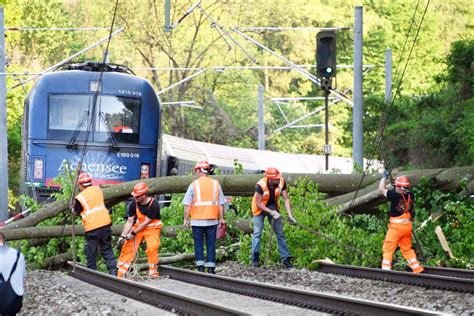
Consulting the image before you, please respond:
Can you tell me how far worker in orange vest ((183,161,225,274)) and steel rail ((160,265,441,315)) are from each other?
0.61 metres

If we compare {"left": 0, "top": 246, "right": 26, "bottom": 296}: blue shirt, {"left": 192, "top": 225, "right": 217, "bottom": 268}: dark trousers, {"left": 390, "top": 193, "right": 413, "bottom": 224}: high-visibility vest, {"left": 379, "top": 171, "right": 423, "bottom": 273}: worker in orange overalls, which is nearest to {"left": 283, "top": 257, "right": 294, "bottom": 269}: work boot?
{"left": 192, "top": 225, "right": 217, "bottom": 268}: dark trousers

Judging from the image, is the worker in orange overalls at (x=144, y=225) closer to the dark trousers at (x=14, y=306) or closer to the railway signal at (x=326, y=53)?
the dark trousers at (x=14, y=306)

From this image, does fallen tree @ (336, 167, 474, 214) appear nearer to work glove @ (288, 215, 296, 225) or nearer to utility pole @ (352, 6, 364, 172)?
work glove @ (288, 215, 296, 225)

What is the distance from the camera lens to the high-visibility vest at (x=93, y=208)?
1798cm

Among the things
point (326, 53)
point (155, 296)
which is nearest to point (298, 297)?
point (155, 296)

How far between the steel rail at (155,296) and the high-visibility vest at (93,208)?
71 cm

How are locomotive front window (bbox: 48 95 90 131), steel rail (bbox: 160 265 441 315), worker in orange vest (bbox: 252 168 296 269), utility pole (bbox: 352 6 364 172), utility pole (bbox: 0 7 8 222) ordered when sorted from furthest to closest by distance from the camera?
utility pole (bbox: 0 7 8 222)
utility pole (bbox: 352 6 364 172)
locomotive front window (bbox: 48 95 90 131)
worker in orange vest (bbox: 252 168 296 269)
steel rail (bbox: 160 265 441 315)

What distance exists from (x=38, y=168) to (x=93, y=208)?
8.25 metres

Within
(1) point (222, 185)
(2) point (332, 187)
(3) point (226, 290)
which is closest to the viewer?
(3) point (226, 290)

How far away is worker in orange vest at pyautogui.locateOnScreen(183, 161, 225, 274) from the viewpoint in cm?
1792

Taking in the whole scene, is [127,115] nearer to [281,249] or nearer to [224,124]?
[281,249]

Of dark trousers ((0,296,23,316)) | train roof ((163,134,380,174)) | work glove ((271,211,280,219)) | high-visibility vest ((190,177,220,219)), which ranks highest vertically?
train roof ((163,134,380,174))

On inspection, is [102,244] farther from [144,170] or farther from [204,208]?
[144,170]

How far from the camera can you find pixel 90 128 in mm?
26359
